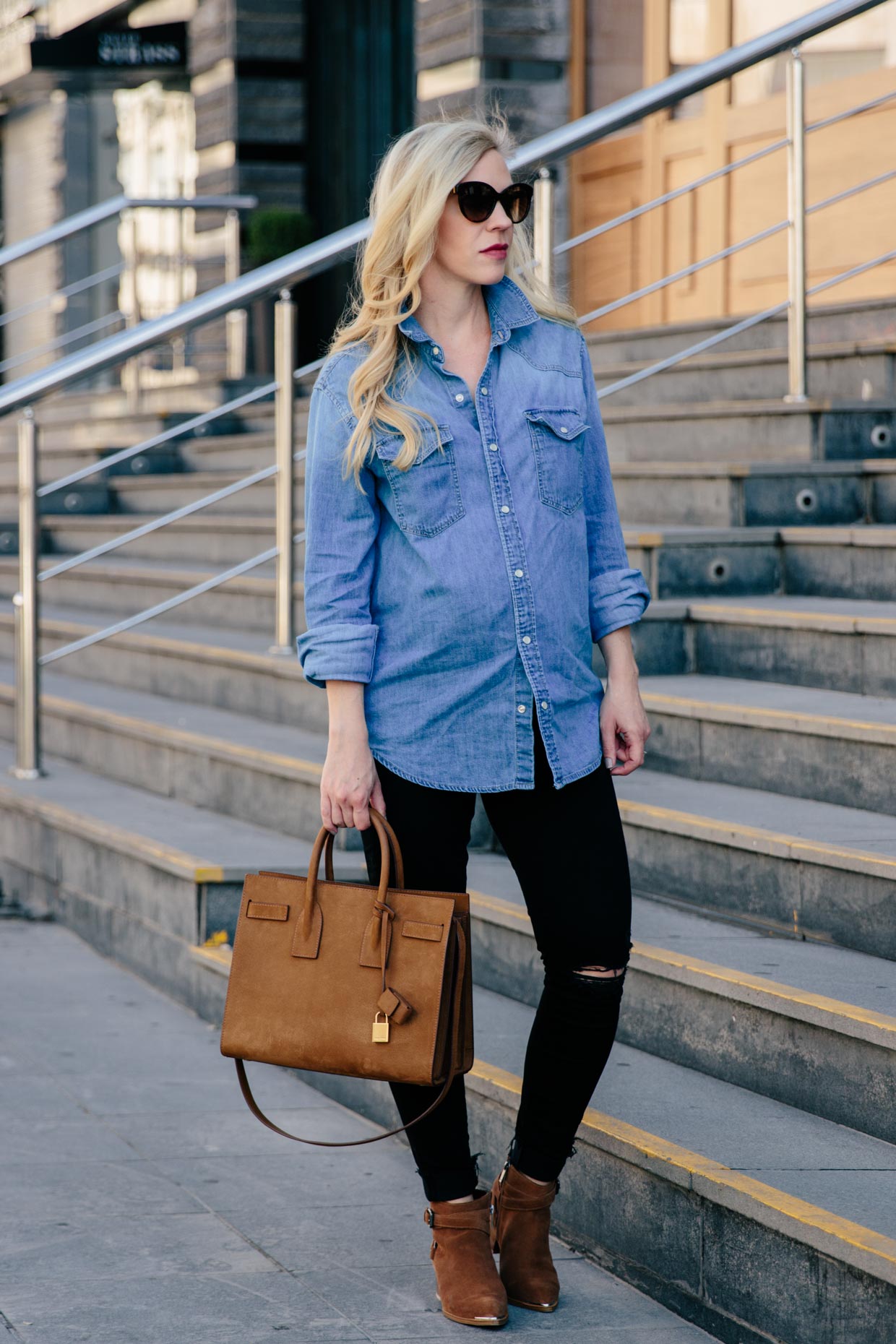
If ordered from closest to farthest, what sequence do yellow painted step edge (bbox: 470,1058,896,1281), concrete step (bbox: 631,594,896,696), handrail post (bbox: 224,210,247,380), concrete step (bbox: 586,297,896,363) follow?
1. yellow painted step edge (bbox: 470,1058,896,1281)
2. concrete step (bbox: 631,594,896,696)
3. concrete step (bbox: 586,297,896,363)
4. handrail post (bbox: 224,210,247,380)

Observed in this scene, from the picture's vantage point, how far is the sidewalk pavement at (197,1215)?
2.52m

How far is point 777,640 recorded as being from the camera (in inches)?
163

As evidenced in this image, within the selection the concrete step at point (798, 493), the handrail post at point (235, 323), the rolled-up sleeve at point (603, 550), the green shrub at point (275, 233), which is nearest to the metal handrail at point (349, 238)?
the concrete step at point (798, 493)

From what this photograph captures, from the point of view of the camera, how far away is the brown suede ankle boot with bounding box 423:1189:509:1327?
2.49m

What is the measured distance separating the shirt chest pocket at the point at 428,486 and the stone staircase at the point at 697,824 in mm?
1015

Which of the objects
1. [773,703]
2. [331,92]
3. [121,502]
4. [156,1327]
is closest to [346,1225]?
[156,1327]

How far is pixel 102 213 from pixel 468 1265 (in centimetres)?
696

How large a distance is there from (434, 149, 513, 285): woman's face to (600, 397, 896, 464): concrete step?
102 inches

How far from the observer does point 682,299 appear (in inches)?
304

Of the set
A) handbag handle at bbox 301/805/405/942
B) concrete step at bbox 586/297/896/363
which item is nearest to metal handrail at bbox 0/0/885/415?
concrete step at bbox 586/297/896/363

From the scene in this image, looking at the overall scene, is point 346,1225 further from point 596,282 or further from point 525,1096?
point 596,282

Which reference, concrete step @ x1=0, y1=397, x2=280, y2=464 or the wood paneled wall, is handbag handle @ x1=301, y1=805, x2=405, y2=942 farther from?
concrete step @ x1=0, y1=397, x2=280, y2=464

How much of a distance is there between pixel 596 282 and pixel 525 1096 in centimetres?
620

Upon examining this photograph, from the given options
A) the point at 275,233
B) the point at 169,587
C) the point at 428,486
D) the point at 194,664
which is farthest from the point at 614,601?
the point at 275,233
